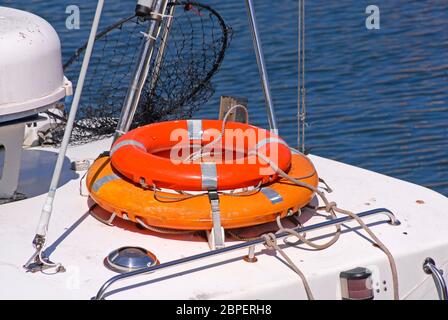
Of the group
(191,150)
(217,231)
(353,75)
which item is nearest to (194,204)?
(217,231)

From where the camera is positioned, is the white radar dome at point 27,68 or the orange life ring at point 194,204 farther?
the white radar dome at point 27,68

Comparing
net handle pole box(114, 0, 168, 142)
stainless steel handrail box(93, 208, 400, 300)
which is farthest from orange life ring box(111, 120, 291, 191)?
stainless steel handrail box(93, 208, 400, 300)

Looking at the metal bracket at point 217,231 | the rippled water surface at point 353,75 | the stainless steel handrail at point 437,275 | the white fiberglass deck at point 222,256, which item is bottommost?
the rippled water surface at point 353,75

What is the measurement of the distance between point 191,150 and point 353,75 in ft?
14.7

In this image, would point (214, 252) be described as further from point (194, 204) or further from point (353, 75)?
point (353, 75)

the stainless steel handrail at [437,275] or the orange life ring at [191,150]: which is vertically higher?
the orange life ring at [191,150]

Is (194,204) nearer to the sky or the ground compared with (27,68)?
nearer to the ground

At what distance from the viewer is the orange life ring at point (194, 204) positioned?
373 centimetres

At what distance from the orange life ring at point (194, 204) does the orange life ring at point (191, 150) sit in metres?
0.05

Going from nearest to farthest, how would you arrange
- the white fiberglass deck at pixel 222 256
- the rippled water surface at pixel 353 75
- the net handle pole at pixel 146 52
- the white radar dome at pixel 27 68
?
the white fiberglass deck at pixel 222 256 → the white radar dome at pixel 27 68 → the net handle pole at pixel 146 52 → the rippled water surface at pixel 353 75

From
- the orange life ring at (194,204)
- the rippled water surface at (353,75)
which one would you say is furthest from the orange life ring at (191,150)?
the rippled water surface at (353,75)

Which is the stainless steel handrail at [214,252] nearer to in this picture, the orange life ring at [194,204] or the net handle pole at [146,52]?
the orange life ring at [194,204]

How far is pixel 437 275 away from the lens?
3.82 meters
